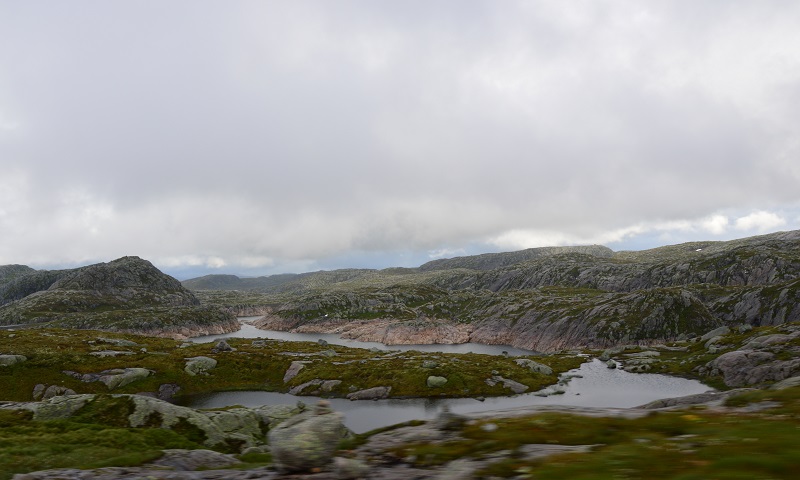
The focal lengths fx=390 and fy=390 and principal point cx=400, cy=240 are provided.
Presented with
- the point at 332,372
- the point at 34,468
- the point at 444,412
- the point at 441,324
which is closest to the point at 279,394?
the point at 332,372

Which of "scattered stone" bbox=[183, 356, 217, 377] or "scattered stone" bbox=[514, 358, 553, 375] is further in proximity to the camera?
"scattered stone" bbox=[514, 358, 553, 375]

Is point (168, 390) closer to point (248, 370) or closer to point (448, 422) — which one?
point (248, 370)

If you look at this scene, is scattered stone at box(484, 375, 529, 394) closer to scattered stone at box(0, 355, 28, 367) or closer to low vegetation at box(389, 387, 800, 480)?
low vegetation at box(389, 387, 800, 480)

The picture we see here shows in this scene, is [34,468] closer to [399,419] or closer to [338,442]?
[338,442]

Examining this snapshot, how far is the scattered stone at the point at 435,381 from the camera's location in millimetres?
79875

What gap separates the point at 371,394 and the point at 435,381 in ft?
43.8

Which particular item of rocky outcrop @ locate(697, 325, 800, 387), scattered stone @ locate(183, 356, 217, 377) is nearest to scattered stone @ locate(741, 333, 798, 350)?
rocky outcrop @ locate(697, 325, 800, 387)

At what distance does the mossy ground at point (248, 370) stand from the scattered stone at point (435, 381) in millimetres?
912

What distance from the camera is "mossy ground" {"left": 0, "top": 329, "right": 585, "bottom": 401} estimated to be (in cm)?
7612

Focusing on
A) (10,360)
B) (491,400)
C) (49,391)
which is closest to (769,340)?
(491,400)

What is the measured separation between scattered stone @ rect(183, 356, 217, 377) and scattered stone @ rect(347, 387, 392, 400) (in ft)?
118

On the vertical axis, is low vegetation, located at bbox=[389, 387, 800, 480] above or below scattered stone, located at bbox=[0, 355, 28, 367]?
above

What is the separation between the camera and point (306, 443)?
49.6ft

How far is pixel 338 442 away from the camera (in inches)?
649
